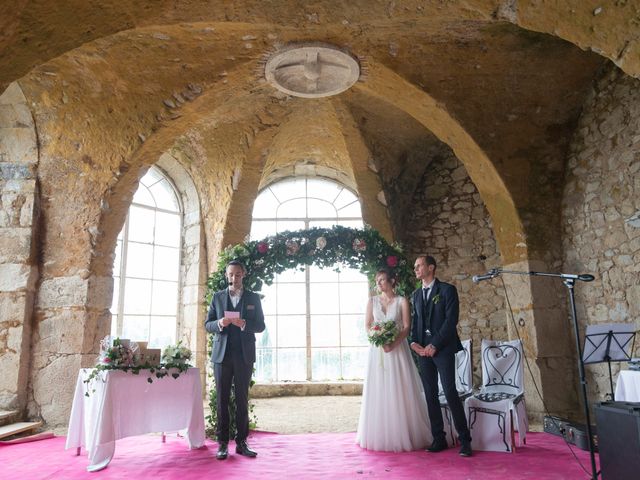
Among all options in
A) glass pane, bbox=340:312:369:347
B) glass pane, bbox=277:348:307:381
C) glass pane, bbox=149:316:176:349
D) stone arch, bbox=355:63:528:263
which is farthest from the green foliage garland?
glass pane, bbox=340:312:369:347

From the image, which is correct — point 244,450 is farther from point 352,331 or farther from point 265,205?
point 265,205

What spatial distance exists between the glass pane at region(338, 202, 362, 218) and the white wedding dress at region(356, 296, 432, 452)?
548cm

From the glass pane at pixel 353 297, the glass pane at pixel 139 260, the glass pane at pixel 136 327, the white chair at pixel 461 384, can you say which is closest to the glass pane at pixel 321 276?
the glass pane at pixel 353 297

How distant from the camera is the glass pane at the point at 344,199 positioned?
10.2m

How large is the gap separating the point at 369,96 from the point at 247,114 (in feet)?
5.96

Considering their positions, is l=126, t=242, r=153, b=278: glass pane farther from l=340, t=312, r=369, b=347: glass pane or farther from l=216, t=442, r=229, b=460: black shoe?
l=216, t=442, r=229, b=460: black shoe

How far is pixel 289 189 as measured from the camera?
33.8 feet

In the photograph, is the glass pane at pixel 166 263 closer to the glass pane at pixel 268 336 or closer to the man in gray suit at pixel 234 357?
the glass pane at pixel 268 336

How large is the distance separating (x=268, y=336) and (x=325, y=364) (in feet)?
3.95

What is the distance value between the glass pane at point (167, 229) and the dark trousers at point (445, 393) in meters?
5.97

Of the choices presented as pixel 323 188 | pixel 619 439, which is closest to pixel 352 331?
pixel 323 188

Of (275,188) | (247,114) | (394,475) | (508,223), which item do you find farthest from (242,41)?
(275,188)

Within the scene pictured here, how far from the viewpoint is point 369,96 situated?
7.13 meters

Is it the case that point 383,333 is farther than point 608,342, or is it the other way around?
point 383,333
